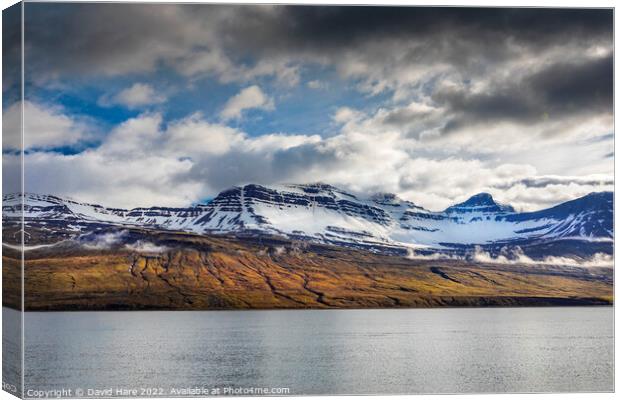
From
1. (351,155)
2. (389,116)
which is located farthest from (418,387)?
(351,155)

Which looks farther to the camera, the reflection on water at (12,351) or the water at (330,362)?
the water at (330,362)

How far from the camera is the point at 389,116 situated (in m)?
109

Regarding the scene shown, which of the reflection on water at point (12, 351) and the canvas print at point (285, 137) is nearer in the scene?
the reflection on water at point (12, 351)

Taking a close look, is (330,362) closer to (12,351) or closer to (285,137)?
(12,351)

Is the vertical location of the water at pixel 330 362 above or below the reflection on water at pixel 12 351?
below

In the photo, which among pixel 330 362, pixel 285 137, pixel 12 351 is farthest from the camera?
pixel 285 137

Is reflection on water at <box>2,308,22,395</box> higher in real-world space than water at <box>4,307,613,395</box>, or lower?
higher

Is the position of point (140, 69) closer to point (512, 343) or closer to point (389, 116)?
point (389, 116)

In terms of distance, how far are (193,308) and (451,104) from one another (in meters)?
96.3

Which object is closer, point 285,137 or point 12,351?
point 12,351

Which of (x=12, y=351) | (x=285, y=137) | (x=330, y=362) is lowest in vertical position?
(x=330, y=362)

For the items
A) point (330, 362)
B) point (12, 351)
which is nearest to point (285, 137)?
point (330, 362)

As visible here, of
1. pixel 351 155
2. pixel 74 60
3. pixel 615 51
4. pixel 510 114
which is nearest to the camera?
pixel 615 51

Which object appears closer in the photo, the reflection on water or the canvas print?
the reflection on water
